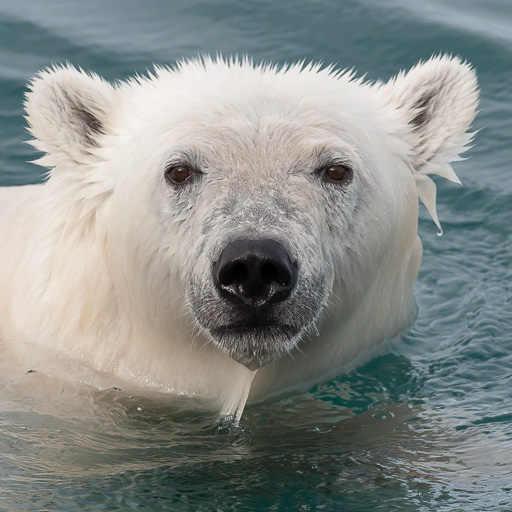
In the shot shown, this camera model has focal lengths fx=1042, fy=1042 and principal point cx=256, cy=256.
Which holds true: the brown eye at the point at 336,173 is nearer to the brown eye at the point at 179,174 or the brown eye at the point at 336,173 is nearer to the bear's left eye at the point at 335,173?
the bear's left eye at the point at 335,173

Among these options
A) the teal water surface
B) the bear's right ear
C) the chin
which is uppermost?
the bear's right ear

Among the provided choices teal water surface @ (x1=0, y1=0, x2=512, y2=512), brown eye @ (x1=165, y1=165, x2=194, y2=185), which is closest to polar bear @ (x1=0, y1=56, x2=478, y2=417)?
brown eye @ (x1=165, y1=165, x2=194, y2=185)

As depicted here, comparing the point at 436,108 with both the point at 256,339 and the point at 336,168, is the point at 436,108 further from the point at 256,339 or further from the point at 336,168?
the point at 256,339

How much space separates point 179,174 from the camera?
5023 mm

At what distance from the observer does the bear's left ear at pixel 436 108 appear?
19.1 ft

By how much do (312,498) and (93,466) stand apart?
109 cm

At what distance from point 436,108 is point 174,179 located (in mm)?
1713

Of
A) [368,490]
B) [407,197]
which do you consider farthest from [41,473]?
[407,197]

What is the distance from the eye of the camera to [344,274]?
17.1 ft

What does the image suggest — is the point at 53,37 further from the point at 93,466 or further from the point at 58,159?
the point at 93,466

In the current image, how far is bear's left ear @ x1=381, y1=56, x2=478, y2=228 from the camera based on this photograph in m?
5.84

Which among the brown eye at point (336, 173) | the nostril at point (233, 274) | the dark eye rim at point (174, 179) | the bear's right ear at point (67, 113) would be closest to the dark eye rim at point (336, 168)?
the brown eye at point (336, 173)

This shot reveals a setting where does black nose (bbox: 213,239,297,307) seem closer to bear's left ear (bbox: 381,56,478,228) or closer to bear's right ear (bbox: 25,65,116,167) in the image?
bear's right ear (bbox: 25,65,116,167)

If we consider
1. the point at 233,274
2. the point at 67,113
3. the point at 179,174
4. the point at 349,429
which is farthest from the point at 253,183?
the point at 349,429
